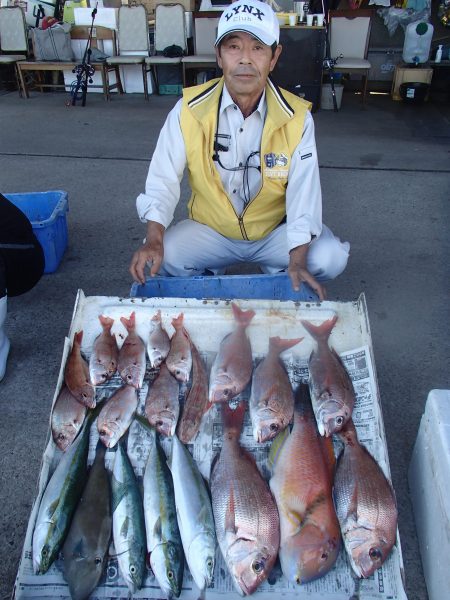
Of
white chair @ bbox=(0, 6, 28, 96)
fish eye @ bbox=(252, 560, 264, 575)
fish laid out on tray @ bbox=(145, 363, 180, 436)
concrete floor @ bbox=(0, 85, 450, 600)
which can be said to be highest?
white chair @ bbox=(0, 6, 28, 96)

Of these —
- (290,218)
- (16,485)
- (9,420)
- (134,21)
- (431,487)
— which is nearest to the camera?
(431,487)

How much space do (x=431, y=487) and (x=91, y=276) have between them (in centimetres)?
242

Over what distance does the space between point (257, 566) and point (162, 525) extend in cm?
30

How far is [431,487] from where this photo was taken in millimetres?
1595

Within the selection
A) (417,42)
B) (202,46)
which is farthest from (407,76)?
(202,46)

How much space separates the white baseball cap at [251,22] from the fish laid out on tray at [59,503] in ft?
5.79

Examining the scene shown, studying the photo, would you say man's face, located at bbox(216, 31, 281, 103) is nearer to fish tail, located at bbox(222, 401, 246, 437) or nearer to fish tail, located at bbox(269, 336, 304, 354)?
fish tail, located at bbox(269, 336, 304, 354)

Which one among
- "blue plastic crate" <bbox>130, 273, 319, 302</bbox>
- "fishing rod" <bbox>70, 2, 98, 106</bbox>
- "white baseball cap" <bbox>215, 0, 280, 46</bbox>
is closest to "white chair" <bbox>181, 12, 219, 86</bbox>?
"fishing rod" <bbox>70, 2, 98, 106</bbox>

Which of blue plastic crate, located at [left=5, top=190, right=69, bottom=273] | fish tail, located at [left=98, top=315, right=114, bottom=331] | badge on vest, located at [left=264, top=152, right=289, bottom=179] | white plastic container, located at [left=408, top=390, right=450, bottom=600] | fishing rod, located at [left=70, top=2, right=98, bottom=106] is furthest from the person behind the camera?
fishing rod, located at [left=70, top=2, right=98, bottom=106]

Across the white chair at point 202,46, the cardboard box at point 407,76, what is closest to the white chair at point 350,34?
the cardboard box at point 407,76

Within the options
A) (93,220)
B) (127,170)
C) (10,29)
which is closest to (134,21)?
(10,29)

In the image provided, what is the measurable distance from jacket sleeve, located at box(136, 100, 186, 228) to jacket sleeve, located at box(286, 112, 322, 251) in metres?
0.56

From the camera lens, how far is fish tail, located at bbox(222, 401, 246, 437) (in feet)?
5.50

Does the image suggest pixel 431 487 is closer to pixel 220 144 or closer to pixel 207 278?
pixel 207 278
